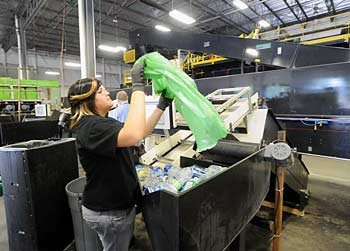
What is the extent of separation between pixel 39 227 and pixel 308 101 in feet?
15.2

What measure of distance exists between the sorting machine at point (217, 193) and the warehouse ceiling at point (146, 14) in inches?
269

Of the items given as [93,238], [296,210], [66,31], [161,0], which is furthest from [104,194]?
[66,31]

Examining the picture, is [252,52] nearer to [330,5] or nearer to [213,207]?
[213,207]

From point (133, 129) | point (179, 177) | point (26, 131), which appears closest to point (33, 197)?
point (179, 177)

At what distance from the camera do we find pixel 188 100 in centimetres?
110

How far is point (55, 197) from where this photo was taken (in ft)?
6.17

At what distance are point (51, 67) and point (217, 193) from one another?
644 inches

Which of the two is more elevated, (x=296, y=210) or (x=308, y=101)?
(x=308, y=101)

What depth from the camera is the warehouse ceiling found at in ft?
26.8

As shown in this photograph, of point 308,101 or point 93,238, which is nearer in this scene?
point 93,238

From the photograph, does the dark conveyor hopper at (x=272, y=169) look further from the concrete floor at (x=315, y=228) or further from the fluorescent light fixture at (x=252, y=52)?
the fluorescent light fixture at (x=252, y=52)

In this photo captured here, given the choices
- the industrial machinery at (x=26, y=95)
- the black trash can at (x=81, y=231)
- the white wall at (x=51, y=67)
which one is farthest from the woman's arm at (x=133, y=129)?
the white wall at (x=51, y=67)

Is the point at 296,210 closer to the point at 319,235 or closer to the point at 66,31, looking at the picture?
the point at 319,235

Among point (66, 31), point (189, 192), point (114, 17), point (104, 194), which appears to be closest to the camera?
point (189, 192)
